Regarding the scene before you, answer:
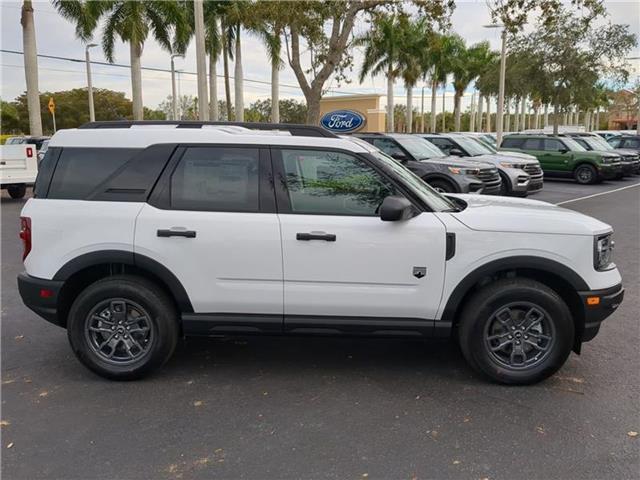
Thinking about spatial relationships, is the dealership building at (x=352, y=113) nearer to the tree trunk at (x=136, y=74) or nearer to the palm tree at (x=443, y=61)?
the palm tree at (x=443, y=61)

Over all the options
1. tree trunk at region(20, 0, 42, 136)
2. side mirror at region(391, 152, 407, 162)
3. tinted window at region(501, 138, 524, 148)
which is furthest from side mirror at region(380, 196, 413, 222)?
tree trunk at region(20, 0, 42, 136)

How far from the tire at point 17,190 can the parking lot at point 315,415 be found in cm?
1251

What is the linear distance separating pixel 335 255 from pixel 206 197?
103cm

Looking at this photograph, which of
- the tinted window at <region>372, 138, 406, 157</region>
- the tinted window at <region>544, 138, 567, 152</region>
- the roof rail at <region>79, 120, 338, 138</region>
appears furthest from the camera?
the tinted window at <region>544, 138, 567, 152</region>

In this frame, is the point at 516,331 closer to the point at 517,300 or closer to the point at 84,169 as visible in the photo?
the point at 517,300

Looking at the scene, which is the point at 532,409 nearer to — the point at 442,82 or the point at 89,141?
the point at 89,141

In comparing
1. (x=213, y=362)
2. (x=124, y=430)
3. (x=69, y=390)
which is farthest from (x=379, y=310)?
(x=69, y=390)

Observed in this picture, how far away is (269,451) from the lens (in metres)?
3.23

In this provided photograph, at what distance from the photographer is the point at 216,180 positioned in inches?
162

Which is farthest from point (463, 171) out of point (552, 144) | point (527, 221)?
point (552, 144)

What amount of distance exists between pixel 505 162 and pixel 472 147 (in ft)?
5.35

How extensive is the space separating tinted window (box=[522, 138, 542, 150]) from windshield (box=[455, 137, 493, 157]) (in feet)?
15.8

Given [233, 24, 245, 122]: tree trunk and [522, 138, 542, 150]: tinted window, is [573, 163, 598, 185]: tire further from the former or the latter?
[233, 24, 245, 122]: tree trunk

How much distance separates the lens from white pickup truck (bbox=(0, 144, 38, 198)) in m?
14.7
